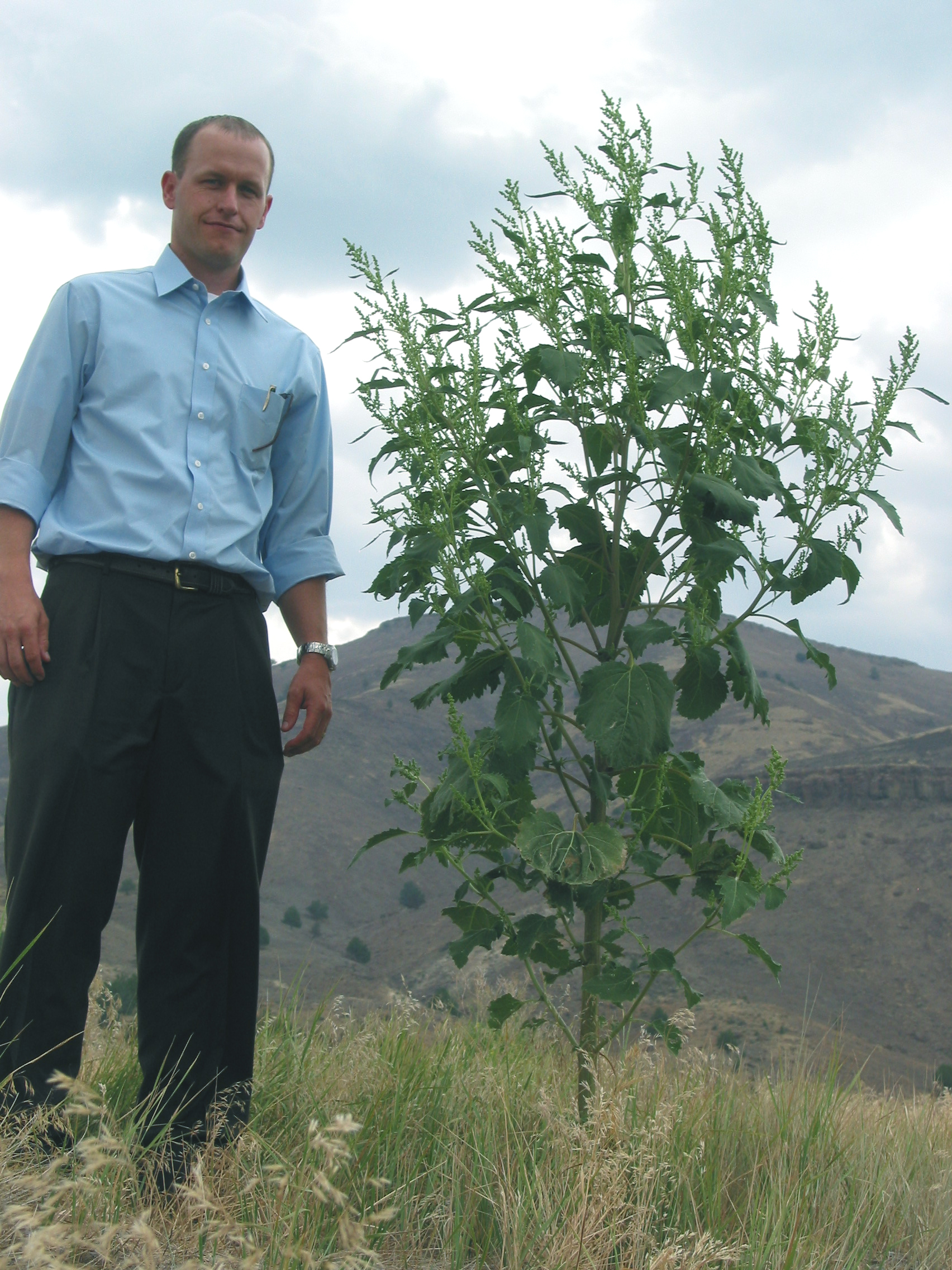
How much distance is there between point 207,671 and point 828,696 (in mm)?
103922

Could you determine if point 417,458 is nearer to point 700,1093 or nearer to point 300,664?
point 300,664

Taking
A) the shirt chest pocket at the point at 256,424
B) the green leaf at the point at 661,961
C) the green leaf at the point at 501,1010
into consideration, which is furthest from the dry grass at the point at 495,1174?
the shirt chest pocket at the point at 256,424

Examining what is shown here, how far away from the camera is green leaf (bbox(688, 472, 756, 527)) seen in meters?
2.63

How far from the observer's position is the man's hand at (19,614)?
2.37m

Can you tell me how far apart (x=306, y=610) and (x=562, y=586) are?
694mm

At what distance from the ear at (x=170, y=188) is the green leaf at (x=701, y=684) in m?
1.72

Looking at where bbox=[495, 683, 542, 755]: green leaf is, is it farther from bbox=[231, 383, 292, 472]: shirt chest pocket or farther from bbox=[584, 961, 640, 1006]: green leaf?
bbox=[231, 383, 292, 472]: shirt chest pocket

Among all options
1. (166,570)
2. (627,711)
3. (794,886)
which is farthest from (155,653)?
(794,886)

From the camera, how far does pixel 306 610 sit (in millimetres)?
2924

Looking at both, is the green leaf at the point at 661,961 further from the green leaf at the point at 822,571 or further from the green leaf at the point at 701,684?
the green leaf at the point at 822,571

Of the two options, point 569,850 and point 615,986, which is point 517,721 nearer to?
point 569,850

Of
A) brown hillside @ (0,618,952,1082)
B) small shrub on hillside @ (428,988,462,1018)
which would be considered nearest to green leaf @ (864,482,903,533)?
small shrub on hillside @ (428,988,462,1018)

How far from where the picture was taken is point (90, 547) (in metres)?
2.46

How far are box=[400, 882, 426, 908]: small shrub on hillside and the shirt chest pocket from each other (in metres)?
73.3
